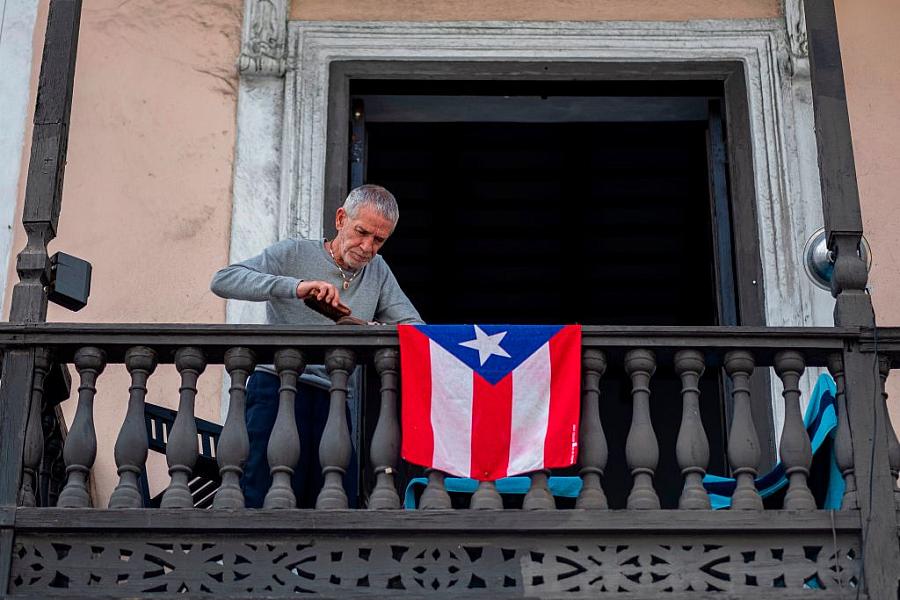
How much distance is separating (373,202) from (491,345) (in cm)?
82

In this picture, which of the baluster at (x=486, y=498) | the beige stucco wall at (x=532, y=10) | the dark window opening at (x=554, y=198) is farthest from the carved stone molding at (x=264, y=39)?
the baluster at (x=486, y=498)

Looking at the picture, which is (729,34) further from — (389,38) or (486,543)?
(486,543)

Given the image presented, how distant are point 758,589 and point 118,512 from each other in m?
2.24

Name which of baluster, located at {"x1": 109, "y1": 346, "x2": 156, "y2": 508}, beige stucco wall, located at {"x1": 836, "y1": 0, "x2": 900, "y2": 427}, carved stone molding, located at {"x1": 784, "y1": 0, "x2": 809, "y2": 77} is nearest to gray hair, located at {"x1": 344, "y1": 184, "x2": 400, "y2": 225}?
baluster, located at {"x1": 109, "y1": 346, "x2": 156, "y2": 508}

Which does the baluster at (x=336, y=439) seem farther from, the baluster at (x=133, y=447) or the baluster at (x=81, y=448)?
the baluster at (x=81, y=448)

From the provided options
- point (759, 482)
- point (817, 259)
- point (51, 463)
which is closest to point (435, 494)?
point (759, 482)

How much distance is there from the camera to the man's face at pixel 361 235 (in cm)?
700

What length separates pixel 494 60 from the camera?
9.02 m

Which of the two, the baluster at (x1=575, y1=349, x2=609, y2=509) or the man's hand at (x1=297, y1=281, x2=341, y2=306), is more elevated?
the man's hand at (x1=297, y1=281, x2=341, y2=306)

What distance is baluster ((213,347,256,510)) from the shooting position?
6383mm

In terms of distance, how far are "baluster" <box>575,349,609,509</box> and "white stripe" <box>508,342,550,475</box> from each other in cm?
14

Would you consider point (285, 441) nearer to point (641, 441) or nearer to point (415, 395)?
point (415, 395)

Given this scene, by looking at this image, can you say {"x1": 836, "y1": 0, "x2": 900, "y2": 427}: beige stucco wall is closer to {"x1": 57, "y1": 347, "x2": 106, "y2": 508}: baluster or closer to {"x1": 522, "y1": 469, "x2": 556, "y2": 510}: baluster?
{"x1": 522, "y1": 469, "x2": 556, "y2": 510}: baluster

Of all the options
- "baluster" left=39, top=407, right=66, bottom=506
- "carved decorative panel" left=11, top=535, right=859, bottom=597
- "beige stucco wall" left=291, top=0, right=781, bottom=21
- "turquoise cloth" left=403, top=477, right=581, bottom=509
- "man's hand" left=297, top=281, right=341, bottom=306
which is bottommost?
"carved decorative panel" left=11, top=535, right=859, bottom=597
